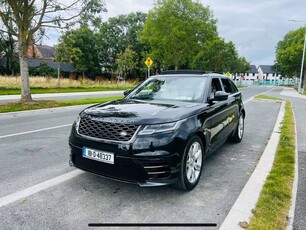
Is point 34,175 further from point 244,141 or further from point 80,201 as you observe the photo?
point 244,141

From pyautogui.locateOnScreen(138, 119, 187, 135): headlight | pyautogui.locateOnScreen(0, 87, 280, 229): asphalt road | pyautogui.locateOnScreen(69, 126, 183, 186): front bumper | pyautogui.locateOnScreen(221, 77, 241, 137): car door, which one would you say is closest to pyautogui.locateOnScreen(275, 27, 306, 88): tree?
pyautogui.locateOnScreen(221, 77, 241, 137): car door

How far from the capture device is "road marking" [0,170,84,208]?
10.8 feet

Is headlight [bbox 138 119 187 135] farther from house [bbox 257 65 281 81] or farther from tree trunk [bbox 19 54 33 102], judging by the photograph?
house [bbox 257 65 281 81]

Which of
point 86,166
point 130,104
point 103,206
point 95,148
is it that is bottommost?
point 103,206

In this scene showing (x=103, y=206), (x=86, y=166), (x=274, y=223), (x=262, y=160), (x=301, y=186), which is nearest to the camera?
(x=274, y=223)

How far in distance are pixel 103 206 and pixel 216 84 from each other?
126 inches

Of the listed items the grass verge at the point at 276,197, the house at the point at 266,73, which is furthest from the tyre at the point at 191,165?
the house at the point at 266,73

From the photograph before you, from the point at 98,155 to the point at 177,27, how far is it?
30.6 meters

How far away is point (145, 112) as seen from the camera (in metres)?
3.49

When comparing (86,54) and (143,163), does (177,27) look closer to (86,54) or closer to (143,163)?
(86,54)

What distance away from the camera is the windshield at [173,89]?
448 centimetres

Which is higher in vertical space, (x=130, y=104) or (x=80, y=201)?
(x=130, y=104)

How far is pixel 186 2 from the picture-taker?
32.9 m

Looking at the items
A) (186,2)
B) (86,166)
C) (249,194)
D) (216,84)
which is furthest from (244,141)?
(186,2)
